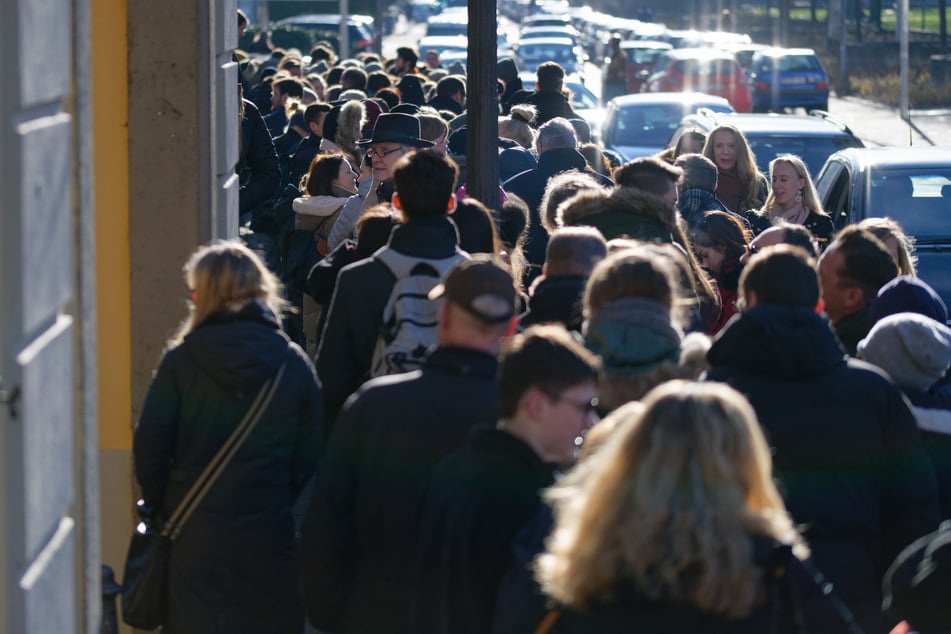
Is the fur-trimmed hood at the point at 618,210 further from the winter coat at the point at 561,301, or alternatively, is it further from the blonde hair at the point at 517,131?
the blonde hair at the point at 517,131

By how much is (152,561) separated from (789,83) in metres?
33.1

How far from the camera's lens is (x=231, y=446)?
5.22 metres

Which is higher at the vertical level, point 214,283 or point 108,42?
point 108,42

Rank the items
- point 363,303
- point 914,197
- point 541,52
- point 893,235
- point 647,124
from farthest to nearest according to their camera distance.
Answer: point 541,52 < point 647,124 < point 914,197 < point 893,235 < point 363,303

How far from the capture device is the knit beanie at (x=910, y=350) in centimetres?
504

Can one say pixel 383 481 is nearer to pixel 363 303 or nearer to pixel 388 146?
pixel 363 303

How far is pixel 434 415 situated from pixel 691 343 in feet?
2.78

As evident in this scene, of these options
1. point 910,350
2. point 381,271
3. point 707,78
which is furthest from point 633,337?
point 707,78

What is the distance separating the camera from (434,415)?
14.1 ft

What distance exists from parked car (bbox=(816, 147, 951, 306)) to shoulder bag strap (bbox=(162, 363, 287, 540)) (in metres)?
5.76

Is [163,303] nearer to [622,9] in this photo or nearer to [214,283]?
[214,283]

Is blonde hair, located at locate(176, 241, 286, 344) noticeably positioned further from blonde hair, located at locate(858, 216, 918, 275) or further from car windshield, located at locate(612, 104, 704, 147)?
car windshield, located at locate(612, 104, 704, 147)

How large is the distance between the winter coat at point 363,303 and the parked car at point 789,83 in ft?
106

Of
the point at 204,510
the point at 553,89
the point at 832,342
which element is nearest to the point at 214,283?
the point at 204,510
